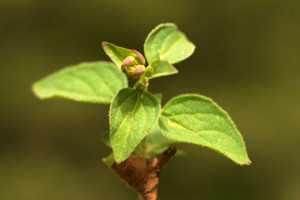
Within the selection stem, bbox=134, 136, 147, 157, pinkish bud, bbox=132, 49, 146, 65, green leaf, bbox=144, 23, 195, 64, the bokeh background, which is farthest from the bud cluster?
the bokeh background

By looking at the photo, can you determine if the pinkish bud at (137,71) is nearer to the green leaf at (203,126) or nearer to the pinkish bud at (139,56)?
the pinkish bud at (139,56)

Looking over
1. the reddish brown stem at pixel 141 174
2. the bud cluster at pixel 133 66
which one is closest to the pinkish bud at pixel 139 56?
the bud cluster at pixel 133 66

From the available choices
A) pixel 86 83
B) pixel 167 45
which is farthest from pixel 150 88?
pixel 167 45

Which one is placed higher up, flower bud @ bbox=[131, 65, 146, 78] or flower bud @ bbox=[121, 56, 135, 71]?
flower bud @ bbox=[121, 56, 135, 71]

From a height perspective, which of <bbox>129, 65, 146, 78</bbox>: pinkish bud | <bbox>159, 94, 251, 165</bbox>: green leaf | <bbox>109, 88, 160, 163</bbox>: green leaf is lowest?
<bbox>159, 94, 251, 165</bbox>: green leaf

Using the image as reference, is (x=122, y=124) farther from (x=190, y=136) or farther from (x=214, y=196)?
(x=214, y=196)

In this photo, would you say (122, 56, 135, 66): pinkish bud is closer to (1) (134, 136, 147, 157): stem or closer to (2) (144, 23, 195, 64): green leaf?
(2) (144, 23, 195, 64): green leaf
